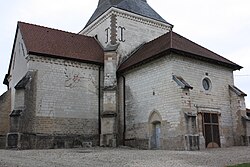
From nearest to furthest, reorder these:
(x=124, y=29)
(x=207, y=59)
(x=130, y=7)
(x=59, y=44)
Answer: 1. (x=207, y=59)
2. (x=59, y=44)
3. (x=124, y=29)
4. (x=130, y=7)

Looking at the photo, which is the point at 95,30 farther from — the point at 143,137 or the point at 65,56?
the point at 143,137

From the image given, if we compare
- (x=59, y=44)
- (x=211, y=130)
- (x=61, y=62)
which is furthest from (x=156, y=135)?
(x=59, y=44)

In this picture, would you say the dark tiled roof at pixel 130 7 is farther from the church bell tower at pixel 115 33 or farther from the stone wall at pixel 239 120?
the stone wall at pixel 239 120

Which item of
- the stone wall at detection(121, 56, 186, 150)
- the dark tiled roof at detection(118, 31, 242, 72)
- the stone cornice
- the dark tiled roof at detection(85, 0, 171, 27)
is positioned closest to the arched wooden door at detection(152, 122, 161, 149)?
the stone wall at detection(121, 56, 186, 150)

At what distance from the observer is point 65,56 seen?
20.4 m

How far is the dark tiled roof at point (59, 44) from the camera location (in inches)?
794

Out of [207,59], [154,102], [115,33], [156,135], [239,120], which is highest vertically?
[115,33]

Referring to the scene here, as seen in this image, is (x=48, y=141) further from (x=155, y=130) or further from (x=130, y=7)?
(x=130, y=7)

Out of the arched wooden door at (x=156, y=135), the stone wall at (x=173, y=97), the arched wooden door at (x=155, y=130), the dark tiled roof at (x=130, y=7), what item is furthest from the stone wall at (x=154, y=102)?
the dark tiled roof at (x=130, y=7)

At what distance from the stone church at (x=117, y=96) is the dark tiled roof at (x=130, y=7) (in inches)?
82.2

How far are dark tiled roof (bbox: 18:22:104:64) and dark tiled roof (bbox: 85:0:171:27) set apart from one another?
3.43m

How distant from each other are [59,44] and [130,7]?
7471mm

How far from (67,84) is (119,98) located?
389 centimetres

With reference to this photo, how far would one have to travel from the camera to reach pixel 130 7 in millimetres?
25297
